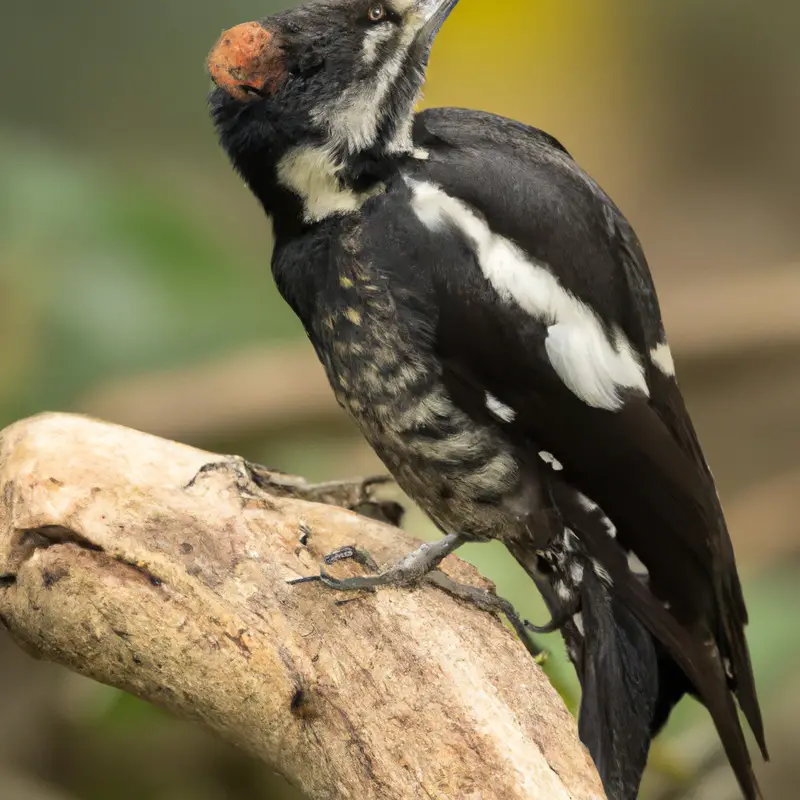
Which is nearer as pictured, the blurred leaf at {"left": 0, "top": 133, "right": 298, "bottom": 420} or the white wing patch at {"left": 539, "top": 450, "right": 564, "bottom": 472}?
the white wing patch at {"left": 539, "top": 450, "right": 564, "bottom": 472}

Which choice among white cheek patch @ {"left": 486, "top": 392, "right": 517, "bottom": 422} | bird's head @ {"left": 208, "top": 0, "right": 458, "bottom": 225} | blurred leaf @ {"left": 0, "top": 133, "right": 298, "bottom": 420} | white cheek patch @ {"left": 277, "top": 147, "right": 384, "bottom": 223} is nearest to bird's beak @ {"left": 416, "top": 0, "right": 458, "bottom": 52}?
bird's head @ {"left": 208, "top": 0, "right": 458, "bottom": 225}

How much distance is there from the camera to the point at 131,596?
1353mm

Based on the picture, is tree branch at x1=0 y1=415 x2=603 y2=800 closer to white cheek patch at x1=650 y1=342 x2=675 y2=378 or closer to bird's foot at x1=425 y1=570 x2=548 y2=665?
bird's foot at x1=425 y1=570 x2=548 y2=665

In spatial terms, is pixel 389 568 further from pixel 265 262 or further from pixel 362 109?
pixel 265 262

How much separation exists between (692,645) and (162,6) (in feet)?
11.9

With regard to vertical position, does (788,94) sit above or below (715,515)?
above

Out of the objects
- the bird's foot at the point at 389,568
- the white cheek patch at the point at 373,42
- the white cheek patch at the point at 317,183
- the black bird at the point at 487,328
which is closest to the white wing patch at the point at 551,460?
the black bird at the point at 487,328

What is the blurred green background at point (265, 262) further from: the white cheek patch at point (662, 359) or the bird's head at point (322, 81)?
the bird's head at point (322, 81)

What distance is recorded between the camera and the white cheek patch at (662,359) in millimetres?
1627

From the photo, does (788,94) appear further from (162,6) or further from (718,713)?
(718,713)

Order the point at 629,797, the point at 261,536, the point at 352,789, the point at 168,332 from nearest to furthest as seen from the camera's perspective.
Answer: the point at 352,789, the point at 261,536, the point at 629,797, the point at 168,332

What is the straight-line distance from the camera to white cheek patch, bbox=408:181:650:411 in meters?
1.50

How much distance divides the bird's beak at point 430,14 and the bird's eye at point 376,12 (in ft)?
0.19

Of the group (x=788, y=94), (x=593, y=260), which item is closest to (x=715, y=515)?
(x=593, y=260)
